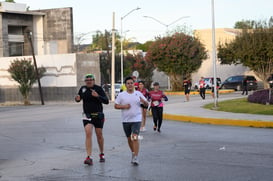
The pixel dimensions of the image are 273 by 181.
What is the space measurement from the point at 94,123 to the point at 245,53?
38.4 meters

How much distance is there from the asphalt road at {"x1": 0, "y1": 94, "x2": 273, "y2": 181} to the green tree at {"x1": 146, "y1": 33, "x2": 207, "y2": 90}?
34.9 m

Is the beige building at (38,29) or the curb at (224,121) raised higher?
the beige building at (38,29)

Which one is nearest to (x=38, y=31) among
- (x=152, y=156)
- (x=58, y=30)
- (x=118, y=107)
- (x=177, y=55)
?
(x=58, y=30)

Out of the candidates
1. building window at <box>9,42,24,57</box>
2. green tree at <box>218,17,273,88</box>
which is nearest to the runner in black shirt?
green tree at <box>218,17,273,88</box>

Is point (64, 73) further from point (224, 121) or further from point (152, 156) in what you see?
point (152, 156)

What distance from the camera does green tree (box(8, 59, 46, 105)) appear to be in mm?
46781

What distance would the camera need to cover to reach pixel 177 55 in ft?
174

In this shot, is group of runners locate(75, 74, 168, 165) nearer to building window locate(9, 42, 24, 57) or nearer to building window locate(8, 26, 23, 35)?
building window locate(9, 42, 24, 57)

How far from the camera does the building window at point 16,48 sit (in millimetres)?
63022

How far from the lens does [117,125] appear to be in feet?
Result: 66.7

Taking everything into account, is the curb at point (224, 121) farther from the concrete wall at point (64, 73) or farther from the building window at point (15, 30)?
the building window at point (15, 30)

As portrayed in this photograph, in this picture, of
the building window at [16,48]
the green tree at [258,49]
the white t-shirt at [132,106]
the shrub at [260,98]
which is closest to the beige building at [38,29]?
the building window at [16,48]

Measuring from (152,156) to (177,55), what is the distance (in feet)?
138

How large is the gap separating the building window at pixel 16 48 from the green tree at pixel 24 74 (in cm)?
1594
